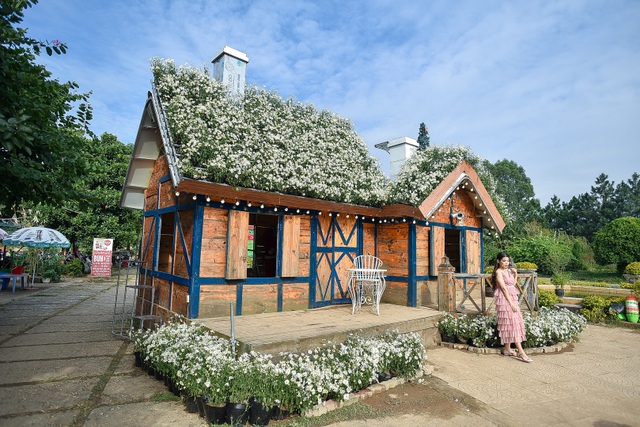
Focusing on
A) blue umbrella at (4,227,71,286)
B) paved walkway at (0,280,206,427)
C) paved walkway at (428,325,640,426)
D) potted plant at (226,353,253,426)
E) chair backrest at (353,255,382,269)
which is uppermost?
blue umbrella at (4,227,71,286)

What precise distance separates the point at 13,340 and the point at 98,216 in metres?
16.7

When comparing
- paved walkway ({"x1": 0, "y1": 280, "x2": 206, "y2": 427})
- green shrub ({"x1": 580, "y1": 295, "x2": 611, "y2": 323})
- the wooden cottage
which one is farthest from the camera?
green shrub ({"x1": 580, "y1": 295, "x2": 611, "y2": 323})

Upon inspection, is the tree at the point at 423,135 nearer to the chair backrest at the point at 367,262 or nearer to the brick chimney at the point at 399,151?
the brick chimney at the point at 399,151

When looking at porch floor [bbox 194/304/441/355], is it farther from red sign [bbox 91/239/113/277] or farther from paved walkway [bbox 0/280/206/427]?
red sign [bbox 91/239/113/277]

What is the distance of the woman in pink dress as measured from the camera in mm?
6602

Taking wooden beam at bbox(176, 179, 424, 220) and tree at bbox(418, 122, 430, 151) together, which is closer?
wooden beam at bbox(176, 179, 424, 220)

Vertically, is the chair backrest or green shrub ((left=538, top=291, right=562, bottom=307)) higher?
the chair backrest

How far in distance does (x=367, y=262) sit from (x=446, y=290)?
7.02 ft

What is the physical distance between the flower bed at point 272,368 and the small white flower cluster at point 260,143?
10.6 ft

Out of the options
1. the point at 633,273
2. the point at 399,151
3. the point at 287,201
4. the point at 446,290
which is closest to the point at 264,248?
the point at 287,201

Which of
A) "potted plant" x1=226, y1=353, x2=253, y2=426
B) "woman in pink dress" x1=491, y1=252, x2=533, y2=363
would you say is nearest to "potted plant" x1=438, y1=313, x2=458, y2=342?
"woman in pink dress" x1=491, y1=252, x2=533, y2=363

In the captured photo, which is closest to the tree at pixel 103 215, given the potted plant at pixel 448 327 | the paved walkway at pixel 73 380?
the paved walkway at pixel 73 380

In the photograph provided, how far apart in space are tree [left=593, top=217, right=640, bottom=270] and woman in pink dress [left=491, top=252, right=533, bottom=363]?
17.8 metres

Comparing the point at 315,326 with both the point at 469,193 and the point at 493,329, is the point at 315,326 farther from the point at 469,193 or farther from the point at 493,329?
the point at 469,193
